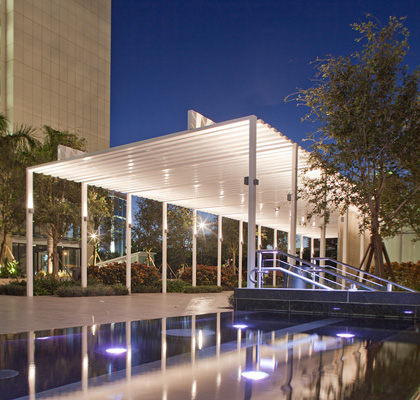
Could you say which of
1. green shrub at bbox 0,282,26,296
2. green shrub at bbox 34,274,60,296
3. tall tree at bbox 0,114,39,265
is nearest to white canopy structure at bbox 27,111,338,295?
green shrub at bbox 34,274,60,296

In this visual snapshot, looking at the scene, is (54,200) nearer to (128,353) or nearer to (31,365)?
(128,353)

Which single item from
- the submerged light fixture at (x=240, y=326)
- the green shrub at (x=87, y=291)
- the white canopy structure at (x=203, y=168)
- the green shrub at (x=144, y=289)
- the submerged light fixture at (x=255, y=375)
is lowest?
the green shrub at (x=144, y=289)

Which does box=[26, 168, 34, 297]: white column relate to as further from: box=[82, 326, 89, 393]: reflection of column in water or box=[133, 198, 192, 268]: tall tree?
box=[133, 198, 192, 268]: tall tree

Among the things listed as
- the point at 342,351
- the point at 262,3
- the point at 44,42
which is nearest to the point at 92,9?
the point at 44,42

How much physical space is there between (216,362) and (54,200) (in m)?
15.6

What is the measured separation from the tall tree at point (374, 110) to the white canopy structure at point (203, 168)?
164 centimetres

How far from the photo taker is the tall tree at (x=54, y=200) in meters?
18.2

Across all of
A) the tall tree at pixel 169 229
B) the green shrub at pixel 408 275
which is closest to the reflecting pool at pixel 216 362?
the green shrub at pixel 408 275

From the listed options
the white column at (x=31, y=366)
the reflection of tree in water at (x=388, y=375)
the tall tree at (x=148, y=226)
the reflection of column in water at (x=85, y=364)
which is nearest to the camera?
the reflection of tree in water at (x=388, y=375)

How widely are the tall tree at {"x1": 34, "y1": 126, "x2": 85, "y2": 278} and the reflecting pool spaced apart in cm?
1199

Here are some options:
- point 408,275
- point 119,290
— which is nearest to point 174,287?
point 119,290

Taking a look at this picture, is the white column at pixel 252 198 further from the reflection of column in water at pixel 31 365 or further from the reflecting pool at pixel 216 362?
the reflection of column in water at pixel 31 365

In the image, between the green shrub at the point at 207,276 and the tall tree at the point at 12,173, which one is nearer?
the tall tree at the point at 12,173

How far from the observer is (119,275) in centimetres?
2102
